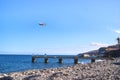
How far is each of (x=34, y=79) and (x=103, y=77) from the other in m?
5.06

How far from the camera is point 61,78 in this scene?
66.9ft

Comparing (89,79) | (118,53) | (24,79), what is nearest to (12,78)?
(24,79)

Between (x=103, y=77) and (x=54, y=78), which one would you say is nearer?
(x=103, y=77)

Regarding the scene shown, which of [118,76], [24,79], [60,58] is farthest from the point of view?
[60,58]

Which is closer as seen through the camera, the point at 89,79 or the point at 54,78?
the point at 89,79

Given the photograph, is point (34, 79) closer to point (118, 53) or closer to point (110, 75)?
point (110, 75)

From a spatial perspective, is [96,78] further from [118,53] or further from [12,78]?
[118,53]

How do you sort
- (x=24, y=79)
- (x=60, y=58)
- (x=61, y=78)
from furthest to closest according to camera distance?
(x=60, y=58) < (x=24, y=79) < (x=61, y=78)

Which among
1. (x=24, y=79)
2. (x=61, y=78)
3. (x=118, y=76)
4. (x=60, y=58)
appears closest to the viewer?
(x=118, y=76)

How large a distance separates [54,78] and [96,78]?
3218mm

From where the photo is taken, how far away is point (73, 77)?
2059 cm

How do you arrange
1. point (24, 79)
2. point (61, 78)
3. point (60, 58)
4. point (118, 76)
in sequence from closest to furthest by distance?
point (118, 76), point (61, 78), point (24, 79), point (60, 58)

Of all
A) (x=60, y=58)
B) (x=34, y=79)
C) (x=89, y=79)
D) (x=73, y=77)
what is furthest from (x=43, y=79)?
(x=60, y=58)

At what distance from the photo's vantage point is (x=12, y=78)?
891 inches
